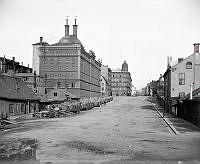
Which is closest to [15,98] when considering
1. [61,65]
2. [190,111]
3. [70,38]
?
[190,111]

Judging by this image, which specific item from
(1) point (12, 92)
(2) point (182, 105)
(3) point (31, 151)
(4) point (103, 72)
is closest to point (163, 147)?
(3) point (31, 151)

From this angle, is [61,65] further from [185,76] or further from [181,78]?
[185,76]

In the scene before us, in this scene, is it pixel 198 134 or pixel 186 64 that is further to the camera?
pixel 186 64

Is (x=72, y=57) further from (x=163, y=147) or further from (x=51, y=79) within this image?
(x=163, y=147)

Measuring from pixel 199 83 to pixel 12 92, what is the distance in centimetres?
2970

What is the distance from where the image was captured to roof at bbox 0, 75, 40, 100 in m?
38.5

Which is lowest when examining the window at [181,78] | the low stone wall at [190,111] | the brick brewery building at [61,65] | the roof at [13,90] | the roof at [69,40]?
the low stone wall at [190,111]

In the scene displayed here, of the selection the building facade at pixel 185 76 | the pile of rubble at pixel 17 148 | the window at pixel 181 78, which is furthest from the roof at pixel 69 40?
the pile of rubble at pixel 17 148

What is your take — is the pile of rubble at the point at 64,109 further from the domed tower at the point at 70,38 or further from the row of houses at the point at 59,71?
the domed tower at the point at 70,38

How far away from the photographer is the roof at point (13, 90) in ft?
126

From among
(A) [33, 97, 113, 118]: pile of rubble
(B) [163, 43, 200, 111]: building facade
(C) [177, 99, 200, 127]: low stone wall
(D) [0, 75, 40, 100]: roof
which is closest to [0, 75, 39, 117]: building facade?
→ (D) [0, 75, 40, 100]: roof

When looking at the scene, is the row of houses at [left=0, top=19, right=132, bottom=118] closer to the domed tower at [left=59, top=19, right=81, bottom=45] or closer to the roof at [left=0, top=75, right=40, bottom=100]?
the domed tower at [left=59, top=19, right=81, bottom=45]

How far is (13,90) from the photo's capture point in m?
41.5

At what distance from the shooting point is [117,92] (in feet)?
524
